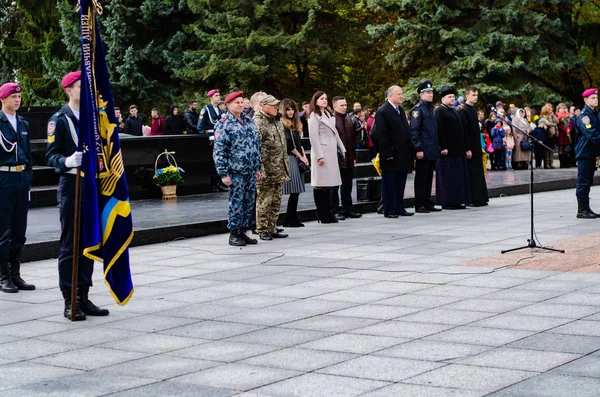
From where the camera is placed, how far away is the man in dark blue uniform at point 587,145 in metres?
15.0

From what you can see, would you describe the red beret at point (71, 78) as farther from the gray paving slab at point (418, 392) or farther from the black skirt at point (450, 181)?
the black skirt at point (450, 181)

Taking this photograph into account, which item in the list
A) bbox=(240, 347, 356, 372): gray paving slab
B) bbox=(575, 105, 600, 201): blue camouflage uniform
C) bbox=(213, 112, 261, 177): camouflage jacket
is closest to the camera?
bbox=(240, 347, 356, 372): gray paving slab

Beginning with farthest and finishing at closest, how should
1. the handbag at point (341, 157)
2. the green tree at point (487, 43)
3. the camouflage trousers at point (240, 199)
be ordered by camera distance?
the green tree at point (487, 43) < the handbag at point (341, 157) < the camouflage trousers at point (240, 199)

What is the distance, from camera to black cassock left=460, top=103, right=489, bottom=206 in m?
18.0

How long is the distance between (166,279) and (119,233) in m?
2.24

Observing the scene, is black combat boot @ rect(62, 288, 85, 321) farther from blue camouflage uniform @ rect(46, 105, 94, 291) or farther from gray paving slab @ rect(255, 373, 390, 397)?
gray paving slab @ rect(255, 373, 390, 397)

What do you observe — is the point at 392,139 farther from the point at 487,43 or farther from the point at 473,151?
the point at 487,43

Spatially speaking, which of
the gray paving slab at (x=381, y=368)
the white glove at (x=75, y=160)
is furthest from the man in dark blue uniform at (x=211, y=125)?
the gray paving slab at (x=381, y=368)

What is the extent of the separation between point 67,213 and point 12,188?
1685 millimetres

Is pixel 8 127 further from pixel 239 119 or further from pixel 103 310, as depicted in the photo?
pixel 239 119

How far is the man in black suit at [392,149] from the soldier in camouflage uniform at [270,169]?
2.73 m

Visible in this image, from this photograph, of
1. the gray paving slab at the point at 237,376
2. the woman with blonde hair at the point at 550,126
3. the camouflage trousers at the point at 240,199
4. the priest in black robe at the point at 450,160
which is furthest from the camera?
the woman with blonde hair at the point at 550,126

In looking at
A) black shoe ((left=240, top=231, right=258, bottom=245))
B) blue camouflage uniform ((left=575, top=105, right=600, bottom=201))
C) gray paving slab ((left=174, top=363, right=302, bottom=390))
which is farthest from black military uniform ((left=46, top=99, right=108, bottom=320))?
blue camouflage uniform ((left=575, top=105, right=600, bottom=201))

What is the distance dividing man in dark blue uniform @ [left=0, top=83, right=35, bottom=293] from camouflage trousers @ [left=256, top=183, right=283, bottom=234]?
427 centimetres
